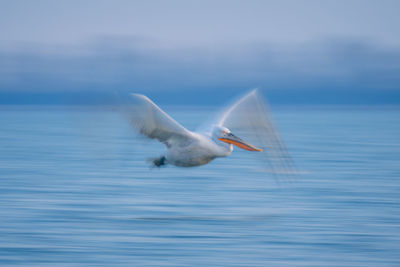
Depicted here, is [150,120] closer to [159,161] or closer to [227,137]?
[159,161]

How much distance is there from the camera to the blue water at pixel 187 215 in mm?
8633

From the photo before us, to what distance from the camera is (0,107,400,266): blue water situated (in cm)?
863

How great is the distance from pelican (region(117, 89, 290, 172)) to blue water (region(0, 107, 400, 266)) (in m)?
0.41

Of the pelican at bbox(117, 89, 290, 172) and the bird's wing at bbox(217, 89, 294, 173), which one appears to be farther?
the bird's wing at bbox(217, 89, 294, 173)

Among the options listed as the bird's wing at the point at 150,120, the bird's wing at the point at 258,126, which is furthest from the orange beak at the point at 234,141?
the bird's wing at the point at 150,120

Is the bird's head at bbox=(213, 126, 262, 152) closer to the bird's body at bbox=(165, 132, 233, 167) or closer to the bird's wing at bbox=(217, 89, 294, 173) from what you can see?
the bird's body at bbox=(165, 132, 233, 167)

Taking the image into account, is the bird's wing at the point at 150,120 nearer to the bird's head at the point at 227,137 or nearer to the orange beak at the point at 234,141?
the bird's head at the point at 227,137

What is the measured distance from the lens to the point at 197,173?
15.6 metres

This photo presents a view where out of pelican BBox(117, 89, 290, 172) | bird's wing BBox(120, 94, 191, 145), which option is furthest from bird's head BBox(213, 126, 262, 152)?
bird's wing BBox(120, 94, 191, 145)

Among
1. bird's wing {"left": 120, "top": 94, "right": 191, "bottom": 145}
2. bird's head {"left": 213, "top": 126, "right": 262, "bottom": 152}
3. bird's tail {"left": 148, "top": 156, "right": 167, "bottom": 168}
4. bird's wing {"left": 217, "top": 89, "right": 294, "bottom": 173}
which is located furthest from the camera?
bird's wing {"left": 217, "top": 89, "right": 294, "bottom": 173}

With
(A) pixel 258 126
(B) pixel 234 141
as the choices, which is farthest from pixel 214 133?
(A) pixel 258 126

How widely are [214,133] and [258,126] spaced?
0.93m

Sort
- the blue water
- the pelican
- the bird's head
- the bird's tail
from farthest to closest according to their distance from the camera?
the bird's tail → the bird's head → the pelican → the blue water

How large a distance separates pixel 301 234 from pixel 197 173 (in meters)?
6.20
